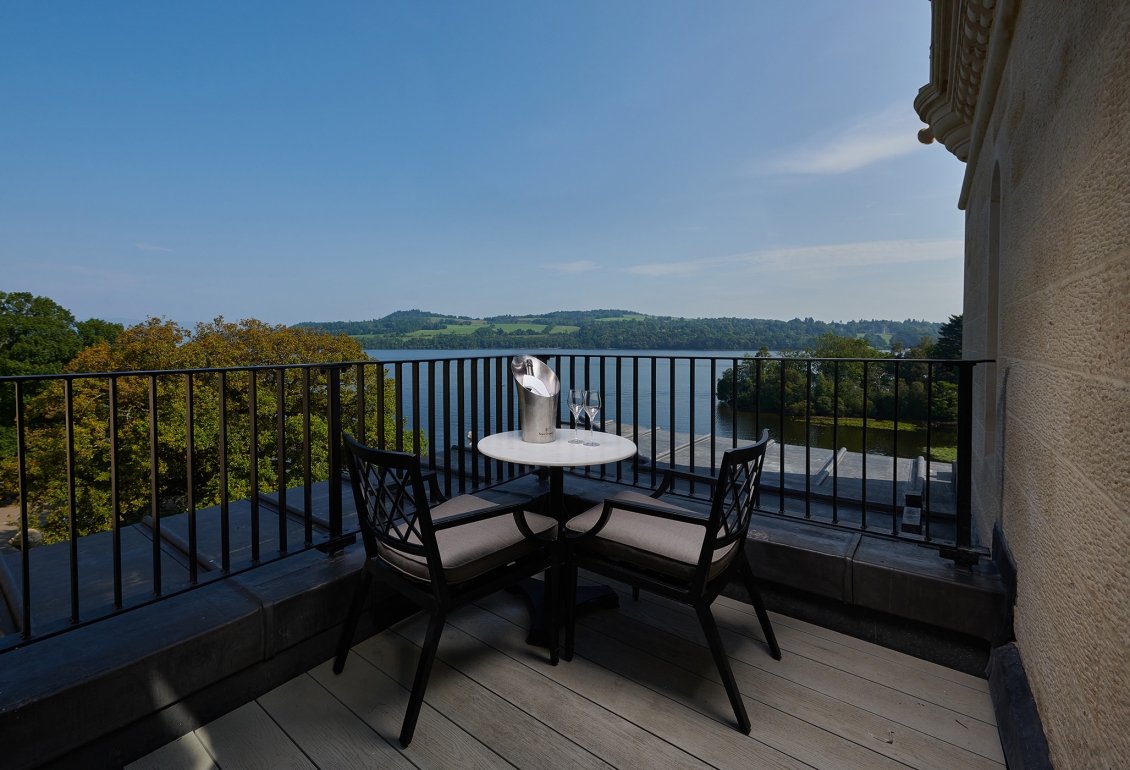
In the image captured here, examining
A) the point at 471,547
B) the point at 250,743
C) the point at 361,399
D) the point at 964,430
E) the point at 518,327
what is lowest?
the point at 250,743

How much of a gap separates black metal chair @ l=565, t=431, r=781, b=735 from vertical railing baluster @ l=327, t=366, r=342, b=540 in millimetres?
1018

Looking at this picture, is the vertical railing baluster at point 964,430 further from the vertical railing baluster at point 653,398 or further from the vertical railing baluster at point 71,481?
the vertical railing baluster at point 71,481

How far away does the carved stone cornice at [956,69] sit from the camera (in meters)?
2.20

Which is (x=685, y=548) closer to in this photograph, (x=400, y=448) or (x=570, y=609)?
(x=570, y=609)

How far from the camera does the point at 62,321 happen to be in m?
25.2

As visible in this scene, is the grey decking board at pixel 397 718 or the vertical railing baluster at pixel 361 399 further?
the vertical railing baluster at pixel 361 399

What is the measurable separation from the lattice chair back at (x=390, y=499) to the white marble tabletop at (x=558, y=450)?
0.48 m

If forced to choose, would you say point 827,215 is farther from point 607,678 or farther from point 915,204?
point 607,678

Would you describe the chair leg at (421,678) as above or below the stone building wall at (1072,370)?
below

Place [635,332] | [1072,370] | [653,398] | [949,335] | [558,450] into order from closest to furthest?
[1072,370]
[558,450]
[653,398]
[635,332]
[949,335]

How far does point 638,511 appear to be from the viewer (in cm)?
177

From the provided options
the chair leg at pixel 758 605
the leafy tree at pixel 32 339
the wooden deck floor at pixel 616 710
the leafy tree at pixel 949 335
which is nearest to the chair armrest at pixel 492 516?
the wooden deck floor at pixel 616 710

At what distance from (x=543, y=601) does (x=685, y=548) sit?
34.8 inches

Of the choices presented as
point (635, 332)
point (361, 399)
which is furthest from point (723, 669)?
point (635, 332)
